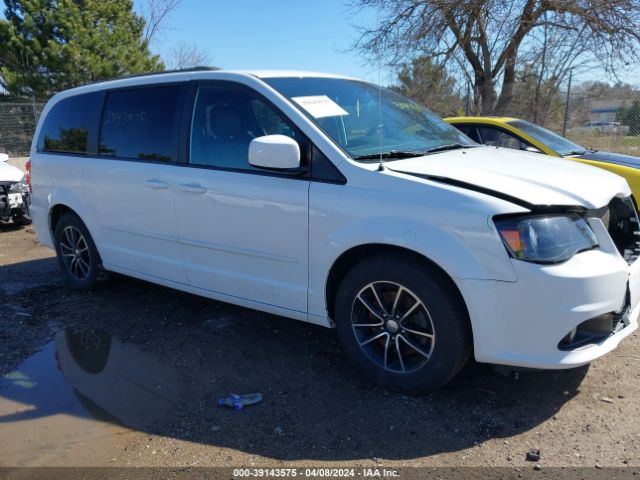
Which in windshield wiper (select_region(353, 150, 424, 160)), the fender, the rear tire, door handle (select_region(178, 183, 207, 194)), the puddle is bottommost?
the puddle

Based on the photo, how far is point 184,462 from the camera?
2.67 meters

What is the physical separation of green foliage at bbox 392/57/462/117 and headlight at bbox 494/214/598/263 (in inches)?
508

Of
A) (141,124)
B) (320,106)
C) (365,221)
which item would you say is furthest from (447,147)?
(141,124)

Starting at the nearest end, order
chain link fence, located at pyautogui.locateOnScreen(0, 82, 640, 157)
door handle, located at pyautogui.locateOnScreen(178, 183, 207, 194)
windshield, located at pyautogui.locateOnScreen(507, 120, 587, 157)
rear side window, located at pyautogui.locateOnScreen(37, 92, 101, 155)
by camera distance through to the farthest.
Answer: door handle, located at pyautogui.locateOnScreen(178, 183, 207, 194) < rear side window, located at pyautogui.locateOnScreen(37, 92, 101, 155) < windshield, located at pyautogui.locateOnScreen(507, 120, 587, 157) < chain link fence, located at pyautogui.locateOnScreen(0, 82, 640, 157)

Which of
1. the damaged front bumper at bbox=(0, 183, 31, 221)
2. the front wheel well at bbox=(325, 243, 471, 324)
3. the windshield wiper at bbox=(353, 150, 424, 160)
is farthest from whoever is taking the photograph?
the damaged front bumper at bbox=(0, 183, 31, 221)

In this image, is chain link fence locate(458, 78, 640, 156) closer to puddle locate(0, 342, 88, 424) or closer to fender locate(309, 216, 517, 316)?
fender locate(309, 216, 517, 316)

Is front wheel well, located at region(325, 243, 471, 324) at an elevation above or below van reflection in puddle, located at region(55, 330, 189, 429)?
above

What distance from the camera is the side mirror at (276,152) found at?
3.17m

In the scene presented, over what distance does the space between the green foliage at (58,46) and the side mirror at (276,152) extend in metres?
18.5

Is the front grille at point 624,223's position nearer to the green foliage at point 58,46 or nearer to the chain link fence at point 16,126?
the chain link fence at point 16,126

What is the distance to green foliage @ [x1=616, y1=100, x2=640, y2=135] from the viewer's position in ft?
41.8

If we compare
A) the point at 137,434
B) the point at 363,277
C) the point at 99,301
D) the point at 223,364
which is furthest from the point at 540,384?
the point at 99,301

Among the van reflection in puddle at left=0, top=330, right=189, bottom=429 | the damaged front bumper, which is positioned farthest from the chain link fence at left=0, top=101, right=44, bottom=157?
the van reflection in puddle at left=0, top=330, right=189, bottom=429

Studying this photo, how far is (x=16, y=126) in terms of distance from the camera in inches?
652
